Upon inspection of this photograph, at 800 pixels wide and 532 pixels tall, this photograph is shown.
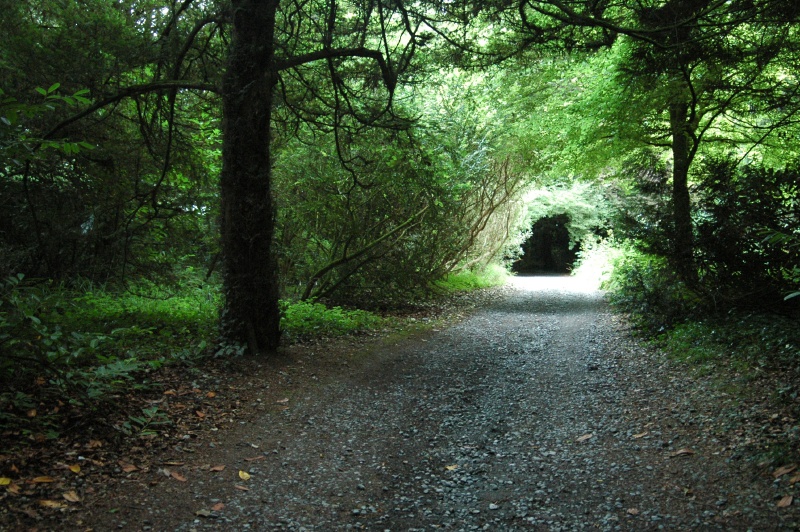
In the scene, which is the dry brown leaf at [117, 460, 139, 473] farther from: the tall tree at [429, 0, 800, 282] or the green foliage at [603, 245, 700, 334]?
the green foliage at [603, 245, 700, 334]

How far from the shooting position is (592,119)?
423 inches

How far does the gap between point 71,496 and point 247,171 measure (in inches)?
173

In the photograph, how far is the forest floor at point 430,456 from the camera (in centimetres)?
350

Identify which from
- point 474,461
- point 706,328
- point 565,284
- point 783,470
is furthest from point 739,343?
point 565,284

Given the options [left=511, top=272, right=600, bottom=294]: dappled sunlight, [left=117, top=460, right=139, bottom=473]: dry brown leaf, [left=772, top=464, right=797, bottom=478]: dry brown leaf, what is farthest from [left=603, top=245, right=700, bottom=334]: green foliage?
[left=511, top=272, right=600, bottom=294]: dappled sunlight

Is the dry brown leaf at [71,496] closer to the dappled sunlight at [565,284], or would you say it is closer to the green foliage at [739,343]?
the green foliage at [739,343]

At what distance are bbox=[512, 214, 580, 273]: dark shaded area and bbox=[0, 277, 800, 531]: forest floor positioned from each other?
32393mm

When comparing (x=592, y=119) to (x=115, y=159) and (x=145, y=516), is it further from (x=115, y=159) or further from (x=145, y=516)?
(x=145, y=516)

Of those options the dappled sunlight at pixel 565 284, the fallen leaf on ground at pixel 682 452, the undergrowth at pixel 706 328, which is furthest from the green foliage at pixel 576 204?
the fallen leaf on ground at pixel 682 452

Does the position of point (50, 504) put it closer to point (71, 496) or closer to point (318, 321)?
point (71, 496)

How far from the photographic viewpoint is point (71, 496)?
3.42 meters

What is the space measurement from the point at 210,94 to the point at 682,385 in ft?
25.6

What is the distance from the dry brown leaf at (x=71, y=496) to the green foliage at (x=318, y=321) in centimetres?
497

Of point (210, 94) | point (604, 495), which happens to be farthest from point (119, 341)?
point (604, 495)
